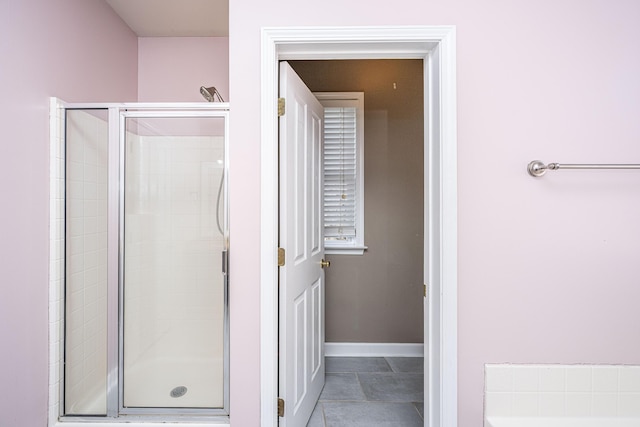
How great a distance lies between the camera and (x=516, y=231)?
1.35m

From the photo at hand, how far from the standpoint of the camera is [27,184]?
1.42m

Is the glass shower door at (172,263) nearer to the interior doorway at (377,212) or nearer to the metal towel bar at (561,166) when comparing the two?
the interior doorway at (377,212)

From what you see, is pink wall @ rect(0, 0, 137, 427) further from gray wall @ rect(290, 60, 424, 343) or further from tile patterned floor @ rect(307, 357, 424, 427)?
gray wall @ rect(290, 60, 424, 343)

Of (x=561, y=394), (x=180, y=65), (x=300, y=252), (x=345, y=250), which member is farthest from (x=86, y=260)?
(x=561, y=394)

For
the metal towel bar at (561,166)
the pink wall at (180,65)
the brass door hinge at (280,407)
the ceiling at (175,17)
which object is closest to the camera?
the metal towel bar at (561,166)

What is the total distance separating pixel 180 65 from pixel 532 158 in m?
2.50

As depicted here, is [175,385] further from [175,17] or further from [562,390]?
[175,17]

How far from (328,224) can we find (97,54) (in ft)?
6.64

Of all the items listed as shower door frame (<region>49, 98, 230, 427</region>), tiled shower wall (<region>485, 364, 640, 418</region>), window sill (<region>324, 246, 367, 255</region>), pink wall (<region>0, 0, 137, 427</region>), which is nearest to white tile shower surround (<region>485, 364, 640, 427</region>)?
tiled shower wall (<region>485, 364, 640, 418</region>)

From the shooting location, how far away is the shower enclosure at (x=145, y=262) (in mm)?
1604

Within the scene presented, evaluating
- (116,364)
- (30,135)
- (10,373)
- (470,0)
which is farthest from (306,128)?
(10,373)

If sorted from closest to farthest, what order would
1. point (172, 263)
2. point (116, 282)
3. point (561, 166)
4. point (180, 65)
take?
1. point (561, 166)
2. point (116, 282)
3. point (172, 263)
4. point (180, 65)

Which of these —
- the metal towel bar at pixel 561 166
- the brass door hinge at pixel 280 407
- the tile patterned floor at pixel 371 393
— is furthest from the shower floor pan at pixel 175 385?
the metal towel bar at pixel 561 166

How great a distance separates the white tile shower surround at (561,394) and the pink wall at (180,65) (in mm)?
2547
